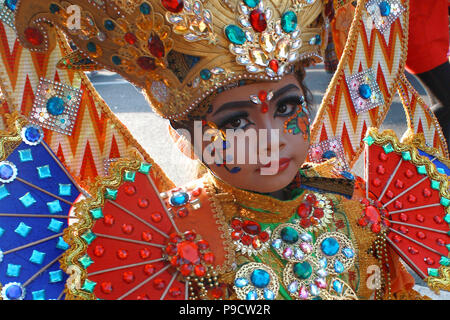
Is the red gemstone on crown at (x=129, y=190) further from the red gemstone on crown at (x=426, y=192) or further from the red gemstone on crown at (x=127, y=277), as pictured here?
the red gemstone on crown at (x=426, y=192)

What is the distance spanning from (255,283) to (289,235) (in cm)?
17

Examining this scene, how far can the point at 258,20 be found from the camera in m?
1.09

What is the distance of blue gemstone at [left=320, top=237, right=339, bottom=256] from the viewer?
1344mm

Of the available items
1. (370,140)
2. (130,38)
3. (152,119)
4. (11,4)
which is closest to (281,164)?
(370,140)

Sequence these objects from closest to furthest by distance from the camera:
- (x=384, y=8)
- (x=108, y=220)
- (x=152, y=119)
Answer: (x=108, y=220) < (x=384, y=8) < (x=152, y=119)

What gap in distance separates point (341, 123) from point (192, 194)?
67 cm

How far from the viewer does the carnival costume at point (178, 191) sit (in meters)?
1.11

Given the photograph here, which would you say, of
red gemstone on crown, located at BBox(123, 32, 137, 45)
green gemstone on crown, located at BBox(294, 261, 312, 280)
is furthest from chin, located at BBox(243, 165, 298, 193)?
red gemstone on crown, located at BBox(123, 32, 137, 45)

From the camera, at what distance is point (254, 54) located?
111 centimetres

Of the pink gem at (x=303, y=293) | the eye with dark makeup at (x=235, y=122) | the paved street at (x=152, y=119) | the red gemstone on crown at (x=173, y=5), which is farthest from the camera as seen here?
the paved street at (x=152, y=119)

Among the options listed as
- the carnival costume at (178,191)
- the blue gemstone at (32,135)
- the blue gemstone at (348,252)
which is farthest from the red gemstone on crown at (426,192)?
the blue gemstone at (32,135)

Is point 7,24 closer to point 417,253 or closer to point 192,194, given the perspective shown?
point 192,194

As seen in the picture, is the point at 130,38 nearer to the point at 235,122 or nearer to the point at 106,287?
the point at 235,122

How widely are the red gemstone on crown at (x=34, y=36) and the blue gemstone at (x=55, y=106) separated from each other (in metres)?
0.19
